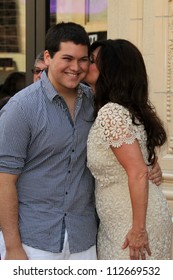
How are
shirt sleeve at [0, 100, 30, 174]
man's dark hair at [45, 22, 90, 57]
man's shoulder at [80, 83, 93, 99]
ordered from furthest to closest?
man's shoulder at [80, 83, 93, 99] < man's dark hair at [45, 22, 90, 57] < shirt sleeve at [0, 100, 30, 174]

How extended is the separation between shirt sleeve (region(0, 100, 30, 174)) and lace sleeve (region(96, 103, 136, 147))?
1.18 ft

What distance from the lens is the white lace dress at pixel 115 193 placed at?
3.00 m

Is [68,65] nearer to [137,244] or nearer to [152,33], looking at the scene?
[137,244]

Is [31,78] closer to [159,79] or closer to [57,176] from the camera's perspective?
[159,79]

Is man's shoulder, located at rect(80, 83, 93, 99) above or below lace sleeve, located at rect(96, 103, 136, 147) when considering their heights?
above

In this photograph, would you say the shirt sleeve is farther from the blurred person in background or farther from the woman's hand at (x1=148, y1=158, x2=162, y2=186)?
the blurred person in background

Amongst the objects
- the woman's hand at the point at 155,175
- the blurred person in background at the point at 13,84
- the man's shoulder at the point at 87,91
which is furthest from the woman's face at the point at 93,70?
the blurred person in background at the point at 13,84

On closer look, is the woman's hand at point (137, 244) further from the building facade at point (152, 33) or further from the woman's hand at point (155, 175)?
the building facade at point (152, 33)

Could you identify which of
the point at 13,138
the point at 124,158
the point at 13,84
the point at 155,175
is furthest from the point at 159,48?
the point at 13,138

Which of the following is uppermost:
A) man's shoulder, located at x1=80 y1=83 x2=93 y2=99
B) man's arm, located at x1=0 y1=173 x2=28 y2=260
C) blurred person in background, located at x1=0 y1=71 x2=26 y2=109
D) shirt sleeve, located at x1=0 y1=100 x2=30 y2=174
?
man's shoulder, located at x1=80 y1=83 x2=93 y2=99

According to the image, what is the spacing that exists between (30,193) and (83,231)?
0.33 metres

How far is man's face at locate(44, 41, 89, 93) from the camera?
301 centimetres

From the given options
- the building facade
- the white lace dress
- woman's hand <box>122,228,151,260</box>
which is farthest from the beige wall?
woman's hand <box>122,228,151,260</box>
